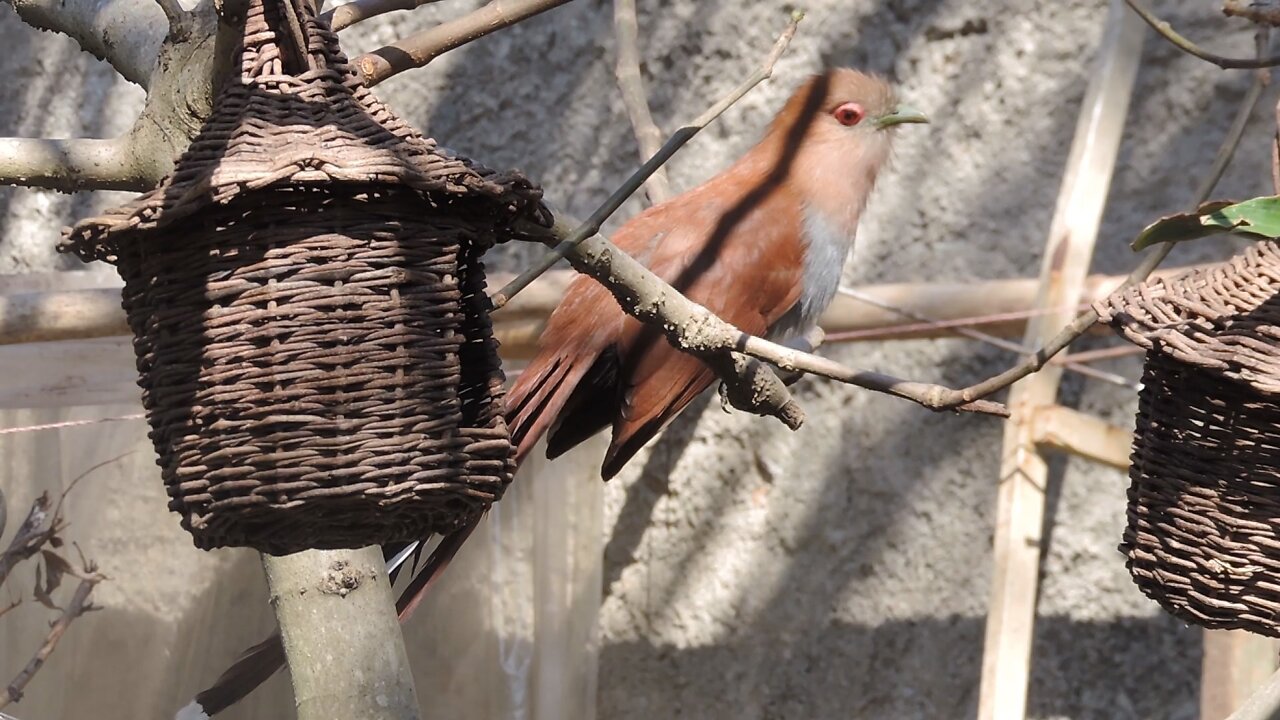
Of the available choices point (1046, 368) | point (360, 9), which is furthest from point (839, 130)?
point (360, 9)

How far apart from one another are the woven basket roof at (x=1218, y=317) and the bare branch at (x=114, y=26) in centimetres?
108

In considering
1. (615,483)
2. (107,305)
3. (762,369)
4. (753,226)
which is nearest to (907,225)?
(753,226)

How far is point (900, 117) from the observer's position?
2535mm

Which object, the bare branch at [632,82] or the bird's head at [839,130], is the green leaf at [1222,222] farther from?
the bird's head at [839,130]

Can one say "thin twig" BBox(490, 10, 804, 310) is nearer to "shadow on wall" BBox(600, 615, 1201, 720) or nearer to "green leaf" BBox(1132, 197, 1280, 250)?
"green leaf" BBox(1132, 197, 1280, 250)

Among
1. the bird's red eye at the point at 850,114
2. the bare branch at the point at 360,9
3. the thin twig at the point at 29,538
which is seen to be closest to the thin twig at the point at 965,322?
the thin twig at the point at 29,538

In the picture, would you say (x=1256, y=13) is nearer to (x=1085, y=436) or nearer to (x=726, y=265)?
(x=1085, y=436)

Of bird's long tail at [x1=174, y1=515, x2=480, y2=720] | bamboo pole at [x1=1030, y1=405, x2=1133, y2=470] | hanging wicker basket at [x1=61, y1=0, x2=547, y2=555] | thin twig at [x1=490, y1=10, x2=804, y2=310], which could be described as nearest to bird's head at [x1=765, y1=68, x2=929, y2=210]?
bamboo pole at [x1=1030, y1=405, x2=1133, y2=470]

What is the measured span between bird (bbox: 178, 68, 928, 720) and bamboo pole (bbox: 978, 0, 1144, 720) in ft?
1.09

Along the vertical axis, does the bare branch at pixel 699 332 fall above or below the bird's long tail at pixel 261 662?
above

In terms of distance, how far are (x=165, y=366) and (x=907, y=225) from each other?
6.19ft

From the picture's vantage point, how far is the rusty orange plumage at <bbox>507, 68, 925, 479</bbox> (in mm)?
2180

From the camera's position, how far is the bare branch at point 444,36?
161cm

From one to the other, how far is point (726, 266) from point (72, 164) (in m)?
1.14
